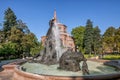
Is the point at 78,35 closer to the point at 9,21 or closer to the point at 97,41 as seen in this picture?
the point at 97,41

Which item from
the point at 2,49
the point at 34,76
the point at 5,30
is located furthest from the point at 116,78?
the point at 5,30

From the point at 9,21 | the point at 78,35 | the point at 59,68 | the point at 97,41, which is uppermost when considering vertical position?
the point at 9,21

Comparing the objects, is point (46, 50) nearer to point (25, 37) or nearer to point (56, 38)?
point (56, 38)

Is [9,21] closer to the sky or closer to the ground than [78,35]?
closer to the sky

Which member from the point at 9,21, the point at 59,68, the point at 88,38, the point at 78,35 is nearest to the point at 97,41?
the point at 88,38

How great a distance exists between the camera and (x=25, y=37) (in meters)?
37.8

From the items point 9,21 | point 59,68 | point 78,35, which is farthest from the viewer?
point 78,35

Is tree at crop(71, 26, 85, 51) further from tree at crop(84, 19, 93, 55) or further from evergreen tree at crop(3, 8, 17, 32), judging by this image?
evergreen tree at crop(3, 8, 17, 32)

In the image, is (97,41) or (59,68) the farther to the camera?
(97,41)

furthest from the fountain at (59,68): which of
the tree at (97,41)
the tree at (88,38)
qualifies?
the tree at (88,38)

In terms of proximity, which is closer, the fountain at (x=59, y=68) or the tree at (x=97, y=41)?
the fountain at (x=59, y=68)

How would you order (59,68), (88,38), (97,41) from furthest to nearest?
(88,38) → (97,41) → (59,68)

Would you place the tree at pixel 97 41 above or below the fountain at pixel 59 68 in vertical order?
above

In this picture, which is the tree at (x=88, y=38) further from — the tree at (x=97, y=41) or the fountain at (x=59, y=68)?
the fountain at (x=59, y=68)
